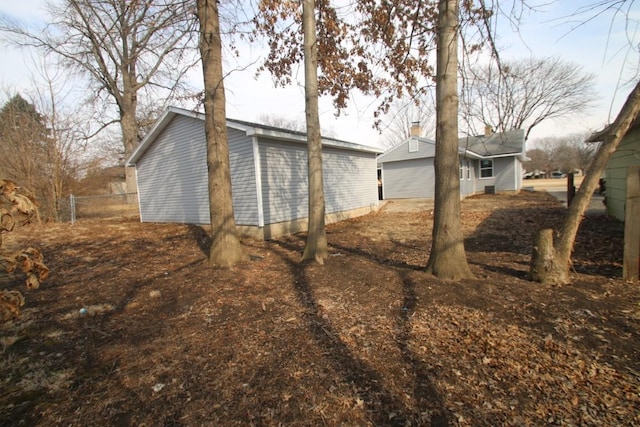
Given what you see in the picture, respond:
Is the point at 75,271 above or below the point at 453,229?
below

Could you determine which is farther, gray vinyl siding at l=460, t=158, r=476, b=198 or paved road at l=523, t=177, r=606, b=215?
gray vinyl siding at l=460, t=158, r=476, b=198

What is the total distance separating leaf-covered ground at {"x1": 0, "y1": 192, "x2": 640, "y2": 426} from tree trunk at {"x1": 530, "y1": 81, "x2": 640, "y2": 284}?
0.79 ft

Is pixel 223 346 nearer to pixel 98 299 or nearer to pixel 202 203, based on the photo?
pixel 98 299

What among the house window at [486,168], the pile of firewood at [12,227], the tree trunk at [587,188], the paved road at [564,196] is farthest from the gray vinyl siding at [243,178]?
the house window at [486,168]

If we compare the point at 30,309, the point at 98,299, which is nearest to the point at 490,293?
the point at 98,299

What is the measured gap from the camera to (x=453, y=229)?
4742 mm

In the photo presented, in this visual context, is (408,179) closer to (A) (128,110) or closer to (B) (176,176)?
(B) (176,176)

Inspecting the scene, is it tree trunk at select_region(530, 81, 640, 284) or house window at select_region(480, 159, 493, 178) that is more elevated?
house window at select_region(480, 159, 493, 178)

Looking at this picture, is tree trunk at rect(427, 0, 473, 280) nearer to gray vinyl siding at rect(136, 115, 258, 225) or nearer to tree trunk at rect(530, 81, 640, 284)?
tree trunk at rect(530, 81, 640, 284)

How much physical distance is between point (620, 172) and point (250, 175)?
10.7 metres

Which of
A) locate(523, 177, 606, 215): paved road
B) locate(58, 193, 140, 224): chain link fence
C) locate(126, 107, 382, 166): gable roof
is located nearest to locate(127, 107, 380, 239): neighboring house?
locate(126, 107, 382, 166): gable roof

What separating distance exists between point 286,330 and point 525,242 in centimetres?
648

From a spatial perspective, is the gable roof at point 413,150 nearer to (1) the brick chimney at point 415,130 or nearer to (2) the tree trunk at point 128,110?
(1) the brick chimney at point 415,130

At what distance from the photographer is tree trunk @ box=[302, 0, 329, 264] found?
20.4 ft
